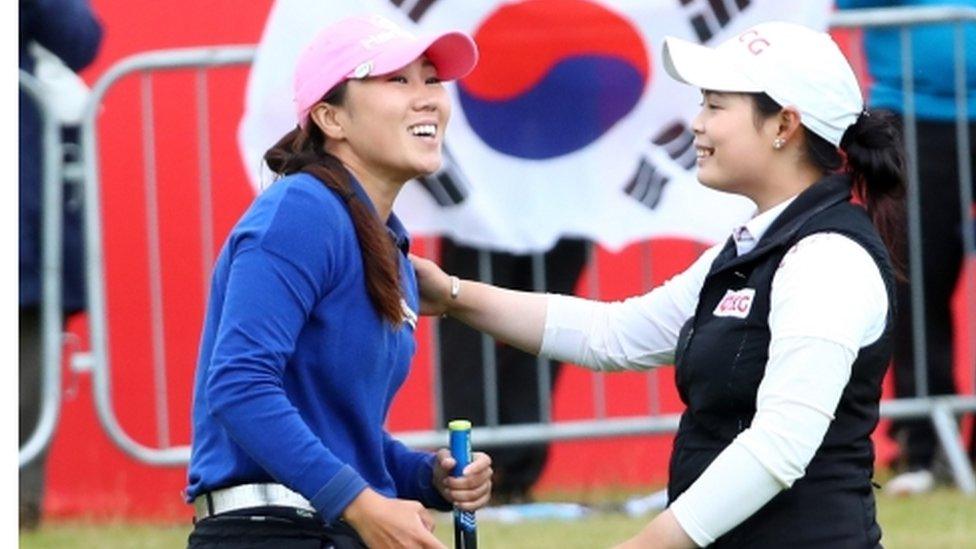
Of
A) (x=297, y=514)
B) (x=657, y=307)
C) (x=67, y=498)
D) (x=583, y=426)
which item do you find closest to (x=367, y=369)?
(x=297, y=514)

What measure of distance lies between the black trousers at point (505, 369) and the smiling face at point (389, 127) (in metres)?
3.07

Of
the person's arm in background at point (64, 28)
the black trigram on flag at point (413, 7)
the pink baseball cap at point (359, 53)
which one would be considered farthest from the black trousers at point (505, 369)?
the pink baseball cap at point (359, 53)

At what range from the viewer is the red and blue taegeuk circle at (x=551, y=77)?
24.1 feet

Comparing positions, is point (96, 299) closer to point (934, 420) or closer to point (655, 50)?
point (655, 50)

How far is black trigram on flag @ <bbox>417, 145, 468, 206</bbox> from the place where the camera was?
729cm

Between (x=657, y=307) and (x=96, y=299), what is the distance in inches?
119

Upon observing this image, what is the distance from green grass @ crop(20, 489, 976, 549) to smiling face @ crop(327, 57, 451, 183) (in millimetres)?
2465

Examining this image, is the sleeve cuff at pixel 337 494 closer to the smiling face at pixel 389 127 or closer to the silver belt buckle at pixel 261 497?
the silver belt buckle at pixel 261 497

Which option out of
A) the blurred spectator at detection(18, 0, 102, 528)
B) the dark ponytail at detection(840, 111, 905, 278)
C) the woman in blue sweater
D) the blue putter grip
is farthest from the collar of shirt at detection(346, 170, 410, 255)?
the blurred spectator at detection(18, 0, 102, 528)

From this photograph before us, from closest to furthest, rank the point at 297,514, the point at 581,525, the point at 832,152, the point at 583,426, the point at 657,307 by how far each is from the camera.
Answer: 1. the point at 297,514
2. the point at 832,152
3. the point at 657,307
4. the point at 581,525
5. the point at 583,426

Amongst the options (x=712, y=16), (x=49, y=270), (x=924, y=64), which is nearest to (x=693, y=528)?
(x=712, y=16)

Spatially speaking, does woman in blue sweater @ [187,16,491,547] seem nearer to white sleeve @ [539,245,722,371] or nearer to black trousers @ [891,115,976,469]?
white sleeve @ [539,245,722,371]

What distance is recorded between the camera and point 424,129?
437 centimetres

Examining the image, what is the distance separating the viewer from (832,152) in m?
4.48
